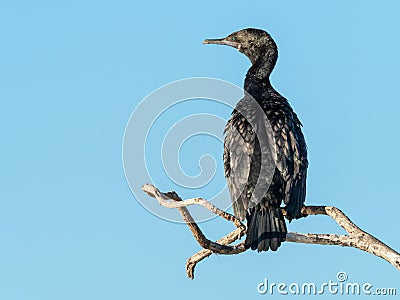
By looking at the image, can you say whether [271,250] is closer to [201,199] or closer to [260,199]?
[260,199]

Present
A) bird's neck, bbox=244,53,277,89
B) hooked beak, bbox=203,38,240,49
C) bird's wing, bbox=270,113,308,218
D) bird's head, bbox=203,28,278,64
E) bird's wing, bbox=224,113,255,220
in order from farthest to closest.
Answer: hooked beak, bbox=203,38,240,49
bird's head, bbox=203,28,278,64
bird's neck, bbox=244,53,277,89
bird's wing, bbox=224,113,255,220
bird's wing, bbox=270,113,308,218

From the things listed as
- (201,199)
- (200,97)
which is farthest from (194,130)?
(201,199)

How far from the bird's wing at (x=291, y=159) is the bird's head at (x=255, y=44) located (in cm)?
156

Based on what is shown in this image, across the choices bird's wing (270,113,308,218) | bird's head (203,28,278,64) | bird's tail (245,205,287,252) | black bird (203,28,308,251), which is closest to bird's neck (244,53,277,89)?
bird's head (203,28,278,64)

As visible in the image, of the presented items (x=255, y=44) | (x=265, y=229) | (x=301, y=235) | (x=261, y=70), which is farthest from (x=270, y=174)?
→ (x=255, y=44)

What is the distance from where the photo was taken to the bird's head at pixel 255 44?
12.0 meters

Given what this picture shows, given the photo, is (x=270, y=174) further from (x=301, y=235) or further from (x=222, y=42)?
(x=222, y=42)

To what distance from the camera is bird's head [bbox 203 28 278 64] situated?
12.0 m

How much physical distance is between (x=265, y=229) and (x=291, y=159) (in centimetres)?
107

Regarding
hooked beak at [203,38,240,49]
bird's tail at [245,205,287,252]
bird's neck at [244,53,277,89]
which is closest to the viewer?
bird's tail at [245,205,287,252]

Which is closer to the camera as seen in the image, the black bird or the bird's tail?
the bird's tail

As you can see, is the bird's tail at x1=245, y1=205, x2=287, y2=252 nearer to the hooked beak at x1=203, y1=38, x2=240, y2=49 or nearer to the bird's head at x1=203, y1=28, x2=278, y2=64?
the bird's head at x1=203, y1=28, x2=278, y2=64

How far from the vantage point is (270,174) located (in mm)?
10188

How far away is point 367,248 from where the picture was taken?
861 cm
